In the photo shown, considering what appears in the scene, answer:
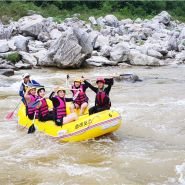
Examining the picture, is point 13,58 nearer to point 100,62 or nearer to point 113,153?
point 100,62

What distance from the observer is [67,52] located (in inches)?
481

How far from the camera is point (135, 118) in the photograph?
5727mm

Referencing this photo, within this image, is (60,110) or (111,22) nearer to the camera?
(60,110)

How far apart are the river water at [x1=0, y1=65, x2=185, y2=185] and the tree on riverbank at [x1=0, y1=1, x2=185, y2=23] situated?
20354mm

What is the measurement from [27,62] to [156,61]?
24.7ft

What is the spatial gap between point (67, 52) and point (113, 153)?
894 centimetres

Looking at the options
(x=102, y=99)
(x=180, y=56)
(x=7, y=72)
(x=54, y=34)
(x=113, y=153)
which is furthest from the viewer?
(x=54, y=34)

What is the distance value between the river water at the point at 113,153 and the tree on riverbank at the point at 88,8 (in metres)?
20.4

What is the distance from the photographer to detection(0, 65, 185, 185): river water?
3.23 meters

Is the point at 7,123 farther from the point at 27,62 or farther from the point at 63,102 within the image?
the point at 27,62

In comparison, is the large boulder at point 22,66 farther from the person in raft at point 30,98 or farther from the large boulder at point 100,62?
the person in raft at point 30,98

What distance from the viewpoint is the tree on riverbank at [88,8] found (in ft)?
80.5

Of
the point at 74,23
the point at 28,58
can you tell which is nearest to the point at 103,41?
the point at 74,23

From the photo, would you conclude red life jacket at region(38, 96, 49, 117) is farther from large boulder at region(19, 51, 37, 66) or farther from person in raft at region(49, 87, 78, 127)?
large boulder at region(19, 51, 37, 66)
